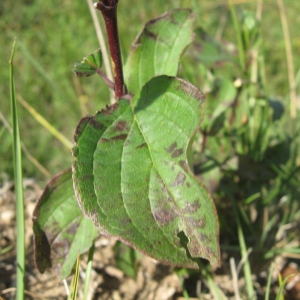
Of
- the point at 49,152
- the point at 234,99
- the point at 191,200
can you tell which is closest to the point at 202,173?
the point at 234,99

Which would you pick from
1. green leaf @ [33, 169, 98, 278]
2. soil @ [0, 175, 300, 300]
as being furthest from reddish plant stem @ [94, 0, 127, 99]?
soil @ [0, 175, 300, 300]

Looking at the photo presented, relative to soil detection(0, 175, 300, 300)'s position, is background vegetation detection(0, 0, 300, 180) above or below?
above

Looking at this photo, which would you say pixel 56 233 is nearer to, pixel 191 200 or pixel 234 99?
pixel 191 200

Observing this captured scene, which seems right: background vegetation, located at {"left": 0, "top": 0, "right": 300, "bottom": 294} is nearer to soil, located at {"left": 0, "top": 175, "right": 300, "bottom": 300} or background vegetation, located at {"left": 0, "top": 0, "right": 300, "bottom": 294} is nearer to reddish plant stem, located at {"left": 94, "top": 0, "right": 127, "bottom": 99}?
soil, located at {"left": 0, "top": 175, "right": 300, "bottom": 300}

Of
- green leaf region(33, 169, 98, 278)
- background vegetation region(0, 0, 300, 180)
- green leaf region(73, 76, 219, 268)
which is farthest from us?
background vegetation region(0, 0, 300, 180)

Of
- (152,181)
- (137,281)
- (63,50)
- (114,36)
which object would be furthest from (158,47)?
(63,50)

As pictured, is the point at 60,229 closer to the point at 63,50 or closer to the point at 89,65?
the point at 89,65
